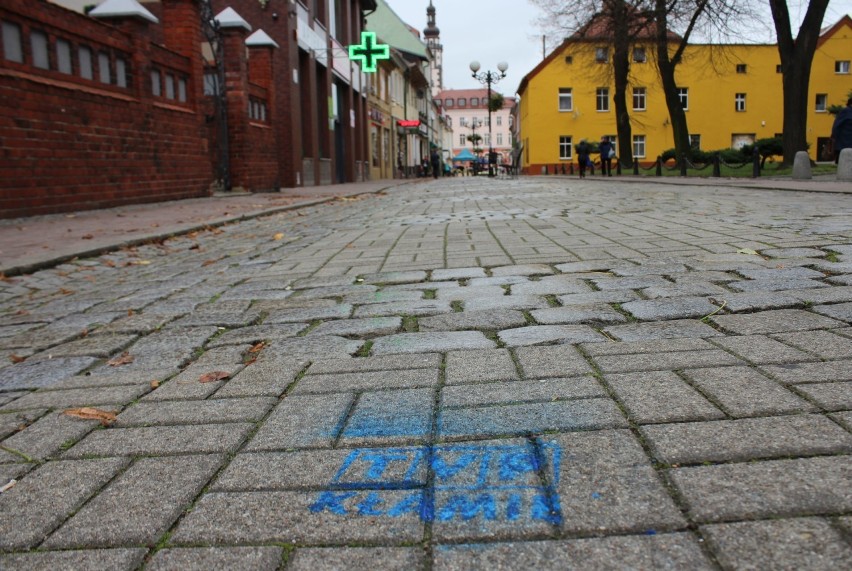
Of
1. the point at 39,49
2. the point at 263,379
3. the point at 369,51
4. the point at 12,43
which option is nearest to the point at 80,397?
the point at 263,379

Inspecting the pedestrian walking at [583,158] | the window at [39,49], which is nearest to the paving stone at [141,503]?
the window at [39,49]

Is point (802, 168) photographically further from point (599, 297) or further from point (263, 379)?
point (263, 379)

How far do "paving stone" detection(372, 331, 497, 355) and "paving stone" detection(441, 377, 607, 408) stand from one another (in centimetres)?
51

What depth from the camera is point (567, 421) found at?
199 cm

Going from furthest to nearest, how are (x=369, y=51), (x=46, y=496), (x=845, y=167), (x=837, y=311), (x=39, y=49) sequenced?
(x=369, y=51) < (x=845, y=167) < (x=39, y=49) < (x=837, y=311) < (x=46, y=496)

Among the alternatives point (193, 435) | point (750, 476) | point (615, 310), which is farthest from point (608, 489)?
point (615, 310)

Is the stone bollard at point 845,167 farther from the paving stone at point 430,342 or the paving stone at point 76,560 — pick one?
the paving stone at point 76,560

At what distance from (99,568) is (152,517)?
0.65ft

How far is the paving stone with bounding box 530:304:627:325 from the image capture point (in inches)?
126

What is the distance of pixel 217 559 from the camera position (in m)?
1.40

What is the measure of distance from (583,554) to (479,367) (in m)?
1.26

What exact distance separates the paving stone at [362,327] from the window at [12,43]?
7547 millimetres

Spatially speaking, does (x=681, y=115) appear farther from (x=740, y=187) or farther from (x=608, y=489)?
(x=608, y=489)

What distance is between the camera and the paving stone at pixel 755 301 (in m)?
3.25
